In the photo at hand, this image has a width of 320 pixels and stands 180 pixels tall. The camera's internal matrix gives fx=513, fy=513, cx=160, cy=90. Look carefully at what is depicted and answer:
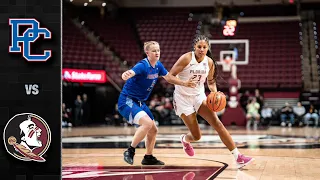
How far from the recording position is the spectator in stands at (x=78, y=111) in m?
19.1

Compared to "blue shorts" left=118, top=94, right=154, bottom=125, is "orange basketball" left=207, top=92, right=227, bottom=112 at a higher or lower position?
higher

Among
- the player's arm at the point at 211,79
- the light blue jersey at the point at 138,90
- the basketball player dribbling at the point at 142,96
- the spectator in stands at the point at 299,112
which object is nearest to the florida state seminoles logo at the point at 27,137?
the basketball player dribbling at the point at 142,96

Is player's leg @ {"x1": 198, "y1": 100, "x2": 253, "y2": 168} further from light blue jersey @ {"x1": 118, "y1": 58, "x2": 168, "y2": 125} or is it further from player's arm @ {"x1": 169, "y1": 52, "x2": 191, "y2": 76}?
light blue jersey @ {"x1": 118, "y1": 58, "x2": 168, "y2": 125}

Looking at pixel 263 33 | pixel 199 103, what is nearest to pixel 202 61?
A: pixel 199 103

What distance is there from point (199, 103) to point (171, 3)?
72.5 feet

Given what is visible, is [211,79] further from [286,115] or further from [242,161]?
[286,115]

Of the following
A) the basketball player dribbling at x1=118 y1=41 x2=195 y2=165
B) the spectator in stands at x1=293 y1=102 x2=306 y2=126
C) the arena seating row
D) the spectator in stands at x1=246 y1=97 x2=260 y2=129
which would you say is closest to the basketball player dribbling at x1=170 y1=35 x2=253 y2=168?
the basketball player dribbling at x1=118 y1=41 x2=195 y2=165

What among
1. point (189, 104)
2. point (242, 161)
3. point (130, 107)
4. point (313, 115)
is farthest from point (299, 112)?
point (130, 107)

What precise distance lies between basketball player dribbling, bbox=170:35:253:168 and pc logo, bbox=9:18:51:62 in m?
2.68

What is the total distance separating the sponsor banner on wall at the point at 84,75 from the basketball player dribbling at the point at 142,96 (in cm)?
1295

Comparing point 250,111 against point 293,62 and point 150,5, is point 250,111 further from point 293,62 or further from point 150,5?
point 150,5

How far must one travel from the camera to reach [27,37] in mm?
3980

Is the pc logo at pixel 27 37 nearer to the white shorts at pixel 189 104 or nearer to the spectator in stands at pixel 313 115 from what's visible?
the white shorts at pixel 189 104

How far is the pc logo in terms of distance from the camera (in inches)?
155
